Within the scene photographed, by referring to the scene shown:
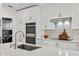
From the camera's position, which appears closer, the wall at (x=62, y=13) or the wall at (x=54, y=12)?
the wall at (x=62, y=13)

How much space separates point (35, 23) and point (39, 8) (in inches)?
23.3

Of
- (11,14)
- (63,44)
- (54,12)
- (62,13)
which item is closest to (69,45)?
(63,44)

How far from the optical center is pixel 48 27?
3.46m

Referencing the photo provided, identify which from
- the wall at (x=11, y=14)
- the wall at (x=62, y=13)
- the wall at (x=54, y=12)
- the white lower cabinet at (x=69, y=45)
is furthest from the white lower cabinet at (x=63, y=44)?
the wall at (x=11, y=14)

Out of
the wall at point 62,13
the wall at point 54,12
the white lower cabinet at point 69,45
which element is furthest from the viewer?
the wall at point 54,12

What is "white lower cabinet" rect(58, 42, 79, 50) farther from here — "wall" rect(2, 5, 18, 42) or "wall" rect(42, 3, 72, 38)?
"wall" rect(2, 5, 18, 42)

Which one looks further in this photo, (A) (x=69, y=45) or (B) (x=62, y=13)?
(B) (x=62, y=13)

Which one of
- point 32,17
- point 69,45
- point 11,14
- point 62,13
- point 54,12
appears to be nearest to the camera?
point 69,45

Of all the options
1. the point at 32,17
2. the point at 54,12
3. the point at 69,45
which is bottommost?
the point at 69,45

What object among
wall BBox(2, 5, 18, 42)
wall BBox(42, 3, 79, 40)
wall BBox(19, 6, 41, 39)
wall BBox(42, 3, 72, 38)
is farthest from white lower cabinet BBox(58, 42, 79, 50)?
wall BBox(2, 5, 18, 42)

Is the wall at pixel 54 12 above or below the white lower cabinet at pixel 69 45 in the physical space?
above

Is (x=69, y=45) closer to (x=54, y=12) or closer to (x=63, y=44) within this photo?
(x=63, y=44)

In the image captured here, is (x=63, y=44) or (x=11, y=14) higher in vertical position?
(x=11, y=14)

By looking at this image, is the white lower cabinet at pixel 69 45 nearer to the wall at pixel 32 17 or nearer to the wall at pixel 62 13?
the wall at pixel 62 13
